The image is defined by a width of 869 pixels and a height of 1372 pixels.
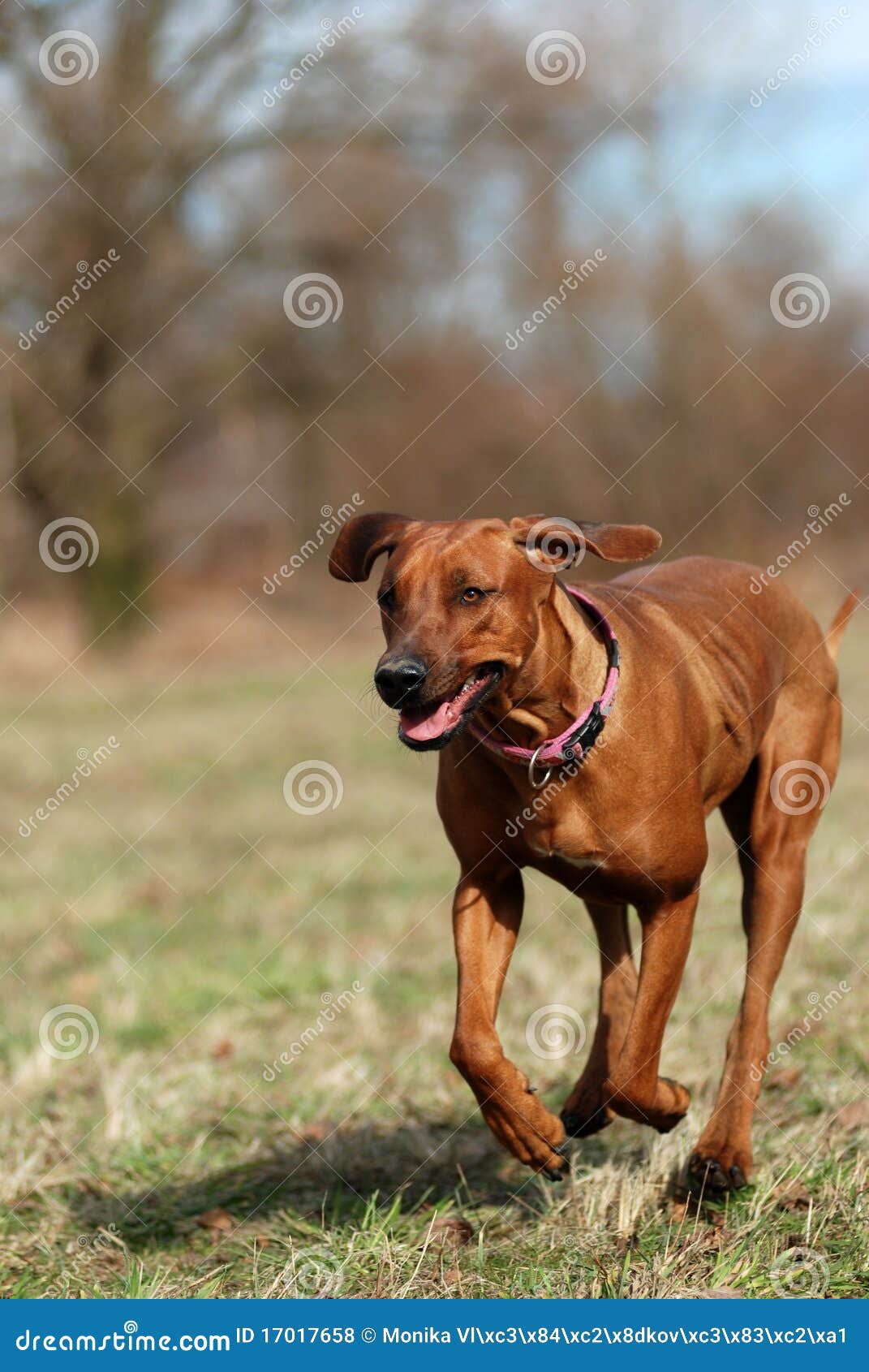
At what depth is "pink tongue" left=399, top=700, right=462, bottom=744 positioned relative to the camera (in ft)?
11.5

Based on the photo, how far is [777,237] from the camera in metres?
23.7

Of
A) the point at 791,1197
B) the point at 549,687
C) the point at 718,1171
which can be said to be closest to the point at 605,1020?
the point at 718,1171

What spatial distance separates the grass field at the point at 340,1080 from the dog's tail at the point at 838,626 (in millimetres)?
1373

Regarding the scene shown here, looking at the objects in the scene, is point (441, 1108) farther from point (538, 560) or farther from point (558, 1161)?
point (538, 560)

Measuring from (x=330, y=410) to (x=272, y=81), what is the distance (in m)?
5.32

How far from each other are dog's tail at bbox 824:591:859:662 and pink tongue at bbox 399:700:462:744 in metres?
2.03

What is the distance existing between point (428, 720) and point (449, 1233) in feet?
4.68

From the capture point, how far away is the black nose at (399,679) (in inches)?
136

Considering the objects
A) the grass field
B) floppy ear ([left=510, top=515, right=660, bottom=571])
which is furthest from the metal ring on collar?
the grass field

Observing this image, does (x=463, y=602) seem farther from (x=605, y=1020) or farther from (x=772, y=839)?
(x=772, y=839)

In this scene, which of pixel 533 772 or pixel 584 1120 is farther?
pixel 584 1120

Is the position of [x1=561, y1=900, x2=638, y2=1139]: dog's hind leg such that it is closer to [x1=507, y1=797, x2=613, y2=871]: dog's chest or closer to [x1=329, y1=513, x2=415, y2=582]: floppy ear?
[x1=507, y1=797, x2=613, y2=871]: dog's chest

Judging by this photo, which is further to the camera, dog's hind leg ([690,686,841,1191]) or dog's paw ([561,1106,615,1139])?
dog's hind leg ([690,686,841,1191])

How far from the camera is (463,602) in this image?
3.70 meters
